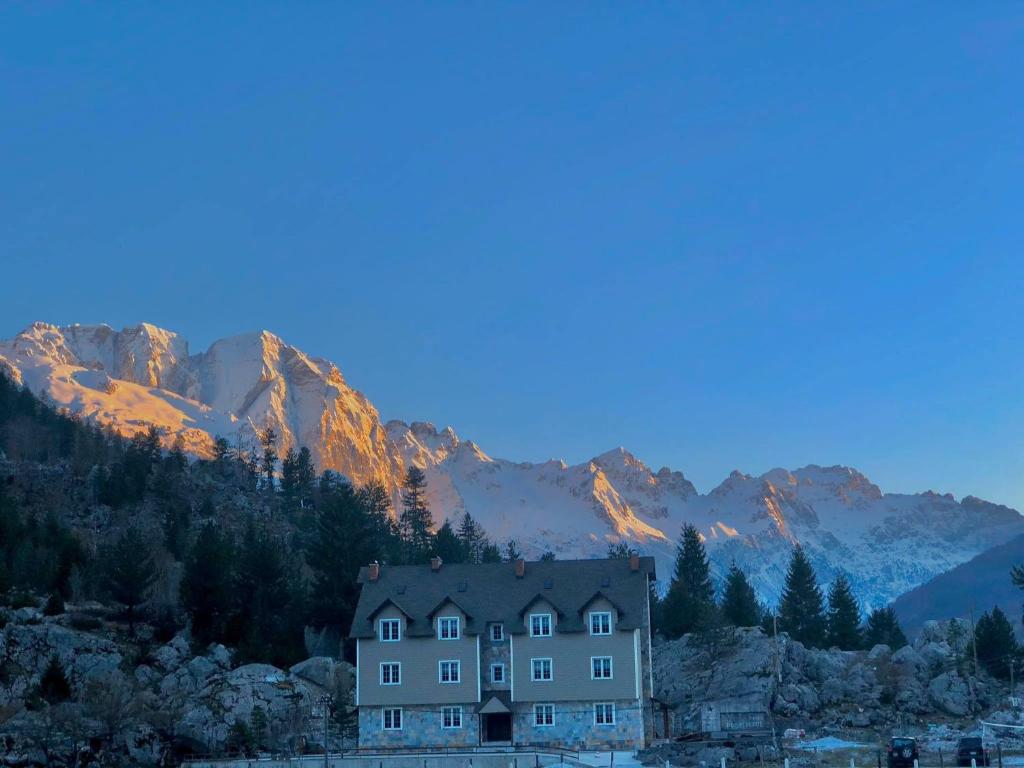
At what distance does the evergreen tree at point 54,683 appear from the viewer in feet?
242

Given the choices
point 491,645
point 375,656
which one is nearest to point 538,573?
point 491,645

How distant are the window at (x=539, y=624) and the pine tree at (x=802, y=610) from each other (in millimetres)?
41670

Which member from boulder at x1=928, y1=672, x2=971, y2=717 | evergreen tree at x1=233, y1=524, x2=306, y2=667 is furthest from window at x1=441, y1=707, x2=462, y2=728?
boulder at x1=928, y1=672, x2=971, y2=717

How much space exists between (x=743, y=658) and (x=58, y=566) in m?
49.1

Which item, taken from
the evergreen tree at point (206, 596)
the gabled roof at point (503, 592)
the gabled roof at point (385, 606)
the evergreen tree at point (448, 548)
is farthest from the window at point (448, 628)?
the evergreen tree at point (448, 548)

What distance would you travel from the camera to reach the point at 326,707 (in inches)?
2781

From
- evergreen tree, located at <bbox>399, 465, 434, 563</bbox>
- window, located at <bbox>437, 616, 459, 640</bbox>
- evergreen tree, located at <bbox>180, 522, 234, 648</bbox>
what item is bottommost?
window, located at <bbox>437, 616, 459, 640</bbox>

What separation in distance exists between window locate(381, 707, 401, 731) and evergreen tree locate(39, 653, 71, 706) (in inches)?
712

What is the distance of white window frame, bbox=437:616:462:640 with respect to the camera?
7506 centimetres

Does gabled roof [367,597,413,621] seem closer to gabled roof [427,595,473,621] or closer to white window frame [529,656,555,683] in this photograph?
gabled roof [427,595,473,621]

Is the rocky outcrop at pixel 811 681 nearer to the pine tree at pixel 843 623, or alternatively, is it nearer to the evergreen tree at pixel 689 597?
the evergreen tree at pixel 689 597

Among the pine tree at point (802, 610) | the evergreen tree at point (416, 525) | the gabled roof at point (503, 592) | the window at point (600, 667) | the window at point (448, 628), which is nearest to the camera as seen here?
the window at point (600, 667)

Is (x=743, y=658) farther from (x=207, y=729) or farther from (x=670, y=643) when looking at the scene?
(x=207, y=729)

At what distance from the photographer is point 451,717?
7350cm
